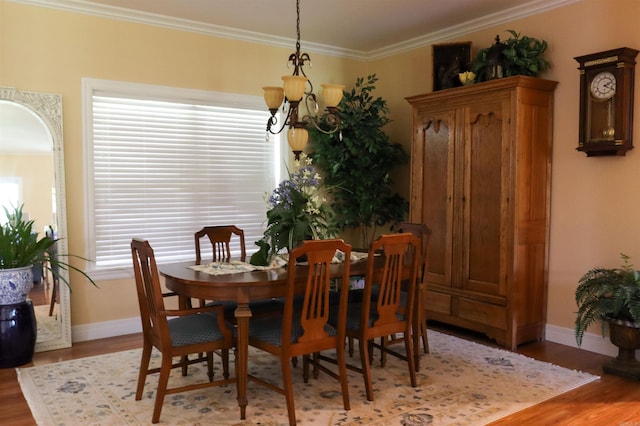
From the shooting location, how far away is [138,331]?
4633 millimetres

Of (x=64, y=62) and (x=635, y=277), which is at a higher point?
(x=64, y=62)

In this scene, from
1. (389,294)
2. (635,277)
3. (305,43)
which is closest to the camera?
(389,294)

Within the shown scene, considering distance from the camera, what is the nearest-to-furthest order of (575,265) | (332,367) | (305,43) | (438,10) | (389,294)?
(389,294) < (332,367) < (575,265) < (438,10) < (305,43)

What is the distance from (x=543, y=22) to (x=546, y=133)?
92cm

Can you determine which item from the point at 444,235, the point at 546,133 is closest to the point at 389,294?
the point at 444,235

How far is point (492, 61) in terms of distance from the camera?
4.28 metres

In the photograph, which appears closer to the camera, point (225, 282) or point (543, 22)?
point (225, 282)

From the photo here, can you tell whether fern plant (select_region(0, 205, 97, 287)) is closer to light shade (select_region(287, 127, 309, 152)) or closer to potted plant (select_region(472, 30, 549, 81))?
light shade (select_region(287, 127, 309, 152))

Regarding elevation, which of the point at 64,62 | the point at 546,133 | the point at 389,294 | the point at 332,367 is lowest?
the point at 332,367

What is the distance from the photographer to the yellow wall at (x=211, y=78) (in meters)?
3.89

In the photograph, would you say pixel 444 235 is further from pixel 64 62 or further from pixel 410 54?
pixel 64 62

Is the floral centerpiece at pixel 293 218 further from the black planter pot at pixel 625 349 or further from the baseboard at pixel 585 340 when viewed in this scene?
the baseboard at pixel 585 340

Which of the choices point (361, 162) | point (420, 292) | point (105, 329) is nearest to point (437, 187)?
point (361, 162)

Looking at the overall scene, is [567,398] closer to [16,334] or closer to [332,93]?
[332,93]
